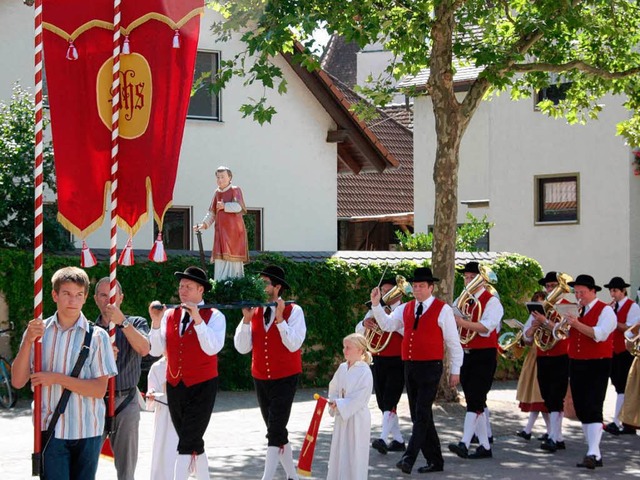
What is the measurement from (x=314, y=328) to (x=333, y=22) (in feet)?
19.5

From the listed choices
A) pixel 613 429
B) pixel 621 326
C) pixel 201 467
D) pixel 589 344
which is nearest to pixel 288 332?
pixel 201 467

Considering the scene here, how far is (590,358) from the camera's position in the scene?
12.4 m

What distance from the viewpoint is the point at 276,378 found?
10539mm

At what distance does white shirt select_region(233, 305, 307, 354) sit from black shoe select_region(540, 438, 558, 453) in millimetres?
3825

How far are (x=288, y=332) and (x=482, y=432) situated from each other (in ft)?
10.3

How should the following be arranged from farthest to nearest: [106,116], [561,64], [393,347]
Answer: [561,64], [393,347], [106,116]

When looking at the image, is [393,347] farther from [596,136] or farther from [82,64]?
[596,136]

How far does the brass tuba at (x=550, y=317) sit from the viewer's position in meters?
13.5

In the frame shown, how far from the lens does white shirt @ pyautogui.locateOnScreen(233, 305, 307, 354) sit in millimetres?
10391

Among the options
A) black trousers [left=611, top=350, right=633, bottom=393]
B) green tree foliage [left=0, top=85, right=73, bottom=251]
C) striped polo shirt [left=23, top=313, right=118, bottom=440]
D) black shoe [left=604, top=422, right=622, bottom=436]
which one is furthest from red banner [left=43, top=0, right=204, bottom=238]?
green tree foliage [left=0, top=85, right=73, bottom=251]

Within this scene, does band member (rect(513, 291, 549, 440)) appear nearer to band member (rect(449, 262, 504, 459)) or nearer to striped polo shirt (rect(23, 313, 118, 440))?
band member (rect(449, 262, 504, 459))

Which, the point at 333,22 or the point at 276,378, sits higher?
the point at 333,22

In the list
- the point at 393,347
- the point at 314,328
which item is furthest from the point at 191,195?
the point at 393,347

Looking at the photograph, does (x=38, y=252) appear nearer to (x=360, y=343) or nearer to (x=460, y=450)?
(x=360, y=343)
